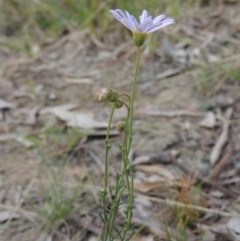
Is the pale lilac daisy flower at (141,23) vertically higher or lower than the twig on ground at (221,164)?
higher

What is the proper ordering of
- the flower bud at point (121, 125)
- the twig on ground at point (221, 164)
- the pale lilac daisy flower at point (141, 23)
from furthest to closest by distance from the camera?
the twig on ground at point (221, 164) → the flower bud at point (121, 125) → the pale lilac daisy flower at point (141, 23)

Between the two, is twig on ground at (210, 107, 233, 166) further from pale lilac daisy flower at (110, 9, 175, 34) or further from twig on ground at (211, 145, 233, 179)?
pale lilac daisy flower at (110, 9, 175, 34)

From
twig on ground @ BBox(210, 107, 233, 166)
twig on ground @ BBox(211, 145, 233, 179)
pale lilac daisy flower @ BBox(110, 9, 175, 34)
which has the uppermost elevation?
pale lilac daisy flower @ BBox(110, 9, 175, 34)

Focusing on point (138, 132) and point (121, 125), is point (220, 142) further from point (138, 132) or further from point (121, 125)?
point (121, 125)

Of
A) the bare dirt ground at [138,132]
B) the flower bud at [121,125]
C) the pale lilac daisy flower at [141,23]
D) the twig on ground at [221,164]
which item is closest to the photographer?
the pale lilac daisy flower at [141,23]

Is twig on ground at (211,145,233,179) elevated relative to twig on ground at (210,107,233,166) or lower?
lower

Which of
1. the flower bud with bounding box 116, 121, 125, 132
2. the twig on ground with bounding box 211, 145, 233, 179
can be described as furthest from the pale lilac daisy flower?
the twig on ground with bounding box 211, 145, 233, 179

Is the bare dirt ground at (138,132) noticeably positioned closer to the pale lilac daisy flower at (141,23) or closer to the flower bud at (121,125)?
the flower bud at (121,125)

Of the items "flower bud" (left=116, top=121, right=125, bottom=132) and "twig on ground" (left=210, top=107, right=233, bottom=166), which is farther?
"twig on ground" (left=210, top=107, right=233, bottom=166)

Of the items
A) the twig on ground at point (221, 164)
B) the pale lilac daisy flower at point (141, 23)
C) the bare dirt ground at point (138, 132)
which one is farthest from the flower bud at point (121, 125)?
the twig on ground at point (221, 164)

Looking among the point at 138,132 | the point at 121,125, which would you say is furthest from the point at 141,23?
the point at 138,132
